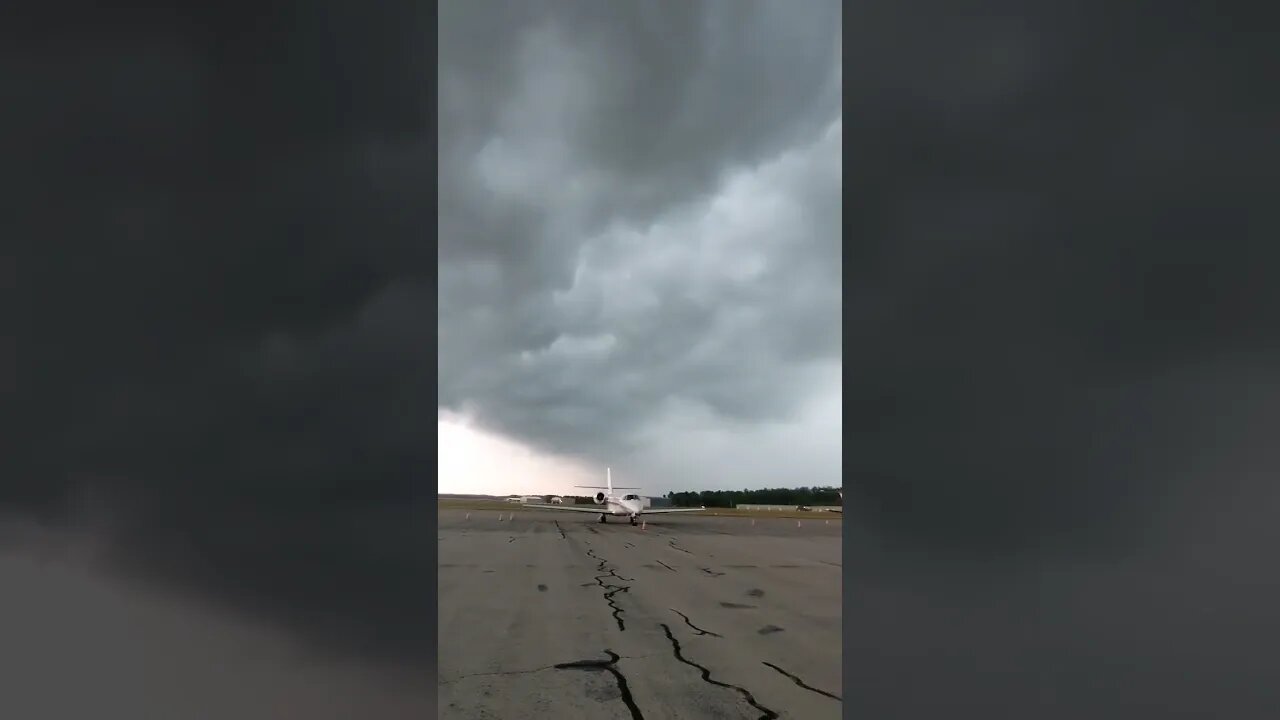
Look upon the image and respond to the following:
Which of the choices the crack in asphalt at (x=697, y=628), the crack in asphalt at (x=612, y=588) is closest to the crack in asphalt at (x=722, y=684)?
the crack in asphalt at (x=697, y=628)

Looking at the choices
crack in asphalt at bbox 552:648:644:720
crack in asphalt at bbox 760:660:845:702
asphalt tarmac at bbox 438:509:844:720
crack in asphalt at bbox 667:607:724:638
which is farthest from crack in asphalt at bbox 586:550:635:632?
crack in asphalt at bbox 760:660:845:702

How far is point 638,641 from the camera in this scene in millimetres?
4352

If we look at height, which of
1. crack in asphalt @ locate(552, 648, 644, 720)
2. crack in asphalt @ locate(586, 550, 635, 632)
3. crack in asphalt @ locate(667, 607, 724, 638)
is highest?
crack in asphalt @ locate(552, 648, 644, 720)

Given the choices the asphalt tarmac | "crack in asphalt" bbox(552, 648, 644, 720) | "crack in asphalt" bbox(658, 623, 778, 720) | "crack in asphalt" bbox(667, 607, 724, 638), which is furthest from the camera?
"crack in asphalt" bbox(667, 607, 724, 638)

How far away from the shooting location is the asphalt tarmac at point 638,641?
3.12m

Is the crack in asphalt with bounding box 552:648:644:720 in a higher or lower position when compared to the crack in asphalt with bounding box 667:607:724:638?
higher

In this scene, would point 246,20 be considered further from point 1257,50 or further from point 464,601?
point 464,601

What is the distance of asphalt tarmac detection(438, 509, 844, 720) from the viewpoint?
312cm

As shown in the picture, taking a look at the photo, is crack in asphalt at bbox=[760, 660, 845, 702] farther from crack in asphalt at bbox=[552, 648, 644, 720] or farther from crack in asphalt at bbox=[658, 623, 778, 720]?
crack in asphalt at bbox=[552, 648, 644, 720]

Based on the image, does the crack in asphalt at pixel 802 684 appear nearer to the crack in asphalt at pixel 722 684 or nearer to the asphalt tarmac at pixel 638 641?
the asphalt tarmac at pixel 638 641

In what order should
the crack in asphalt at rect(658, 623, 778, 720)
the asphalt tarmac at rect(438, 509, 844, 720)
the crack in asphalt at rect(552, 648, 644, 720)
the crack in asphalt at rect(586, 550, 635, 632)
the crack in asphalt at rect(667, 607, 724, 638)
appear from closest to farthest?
the crack in asphalt at rect(658, 623, 778, 720)
the asphalt tarmac at rect(438, 509, 844, 720)
the crack in asphalt at rect(552, 648, 644, 720)
the crack in asphalt at rect(667, 607, 724, 638)
the crack in asphalt at rect(586, 550, 635, 632)

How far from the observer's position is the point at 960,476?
1.14 metres

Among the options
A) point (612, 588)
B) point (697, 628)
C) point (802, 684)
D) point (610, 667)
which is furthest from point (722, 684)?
point (612, 588)

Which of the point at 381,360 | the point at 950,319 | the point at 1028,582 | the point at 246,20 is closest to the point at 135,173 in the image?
the point at 246,20
